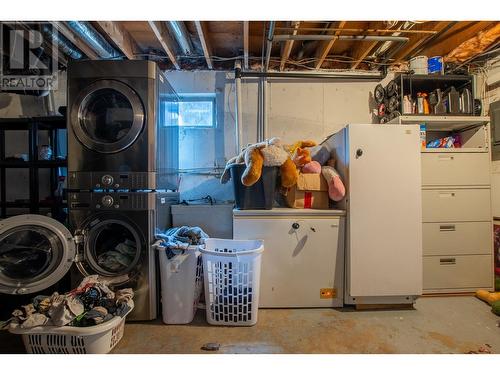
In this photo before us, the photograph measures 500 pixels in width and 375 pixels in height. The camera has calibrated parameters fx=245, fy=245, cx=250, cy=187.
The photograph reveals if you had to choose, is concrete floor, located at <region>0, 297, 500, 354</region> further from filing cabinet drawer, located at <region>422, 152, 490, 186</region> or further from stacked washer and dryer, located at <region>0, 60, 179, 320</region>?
filing cabinet drawer, located at <region>422, 152, 490, 186</region>

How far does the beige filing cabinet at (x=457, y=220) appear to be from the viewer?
2211 millimetres

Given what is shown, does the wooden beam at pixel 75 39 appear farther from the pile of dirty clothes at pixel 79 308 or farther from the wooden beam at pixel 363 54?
the wooden beam at pixel 363 54

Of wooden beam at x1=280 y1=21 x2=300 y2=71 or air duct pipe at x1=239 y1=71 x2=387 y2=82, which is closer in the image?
wooden beam at x1=280 y1=21 x2=300 y2=71

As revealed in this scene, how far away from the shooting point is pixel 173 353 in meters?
1.41

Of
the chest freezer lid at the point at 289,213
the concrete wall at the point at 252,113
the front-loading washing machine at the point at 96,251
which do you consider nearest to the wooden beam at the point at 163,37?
the concrete wall at the point at 252,113

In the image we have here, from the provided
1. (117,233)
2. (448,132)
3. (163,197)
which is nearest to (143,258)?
(117,233)

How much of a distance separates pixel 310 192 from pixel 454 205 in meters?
1.39

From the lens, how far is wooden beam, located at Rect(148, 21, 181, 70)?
76.9 inches

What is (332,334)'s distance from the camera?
5.25 feet

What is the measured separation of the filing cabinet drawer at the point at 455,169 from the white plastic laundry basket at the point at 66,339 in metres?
2.73

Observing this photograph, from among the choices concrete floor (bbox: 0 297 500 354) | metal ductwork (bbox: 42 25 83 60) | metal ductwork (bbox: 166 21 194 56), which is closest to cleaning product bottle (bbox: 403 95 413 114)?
concrete floor (bbox: 0 297 500 354)

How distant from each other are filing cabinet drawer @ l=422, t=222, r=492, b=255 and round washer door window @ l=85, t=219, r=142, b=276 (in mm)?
2464

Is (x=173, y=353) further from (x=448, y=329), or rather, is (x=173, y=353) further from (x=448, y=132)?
(x=448, y=132)

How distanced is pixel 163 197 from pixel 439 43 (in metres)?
2.98
